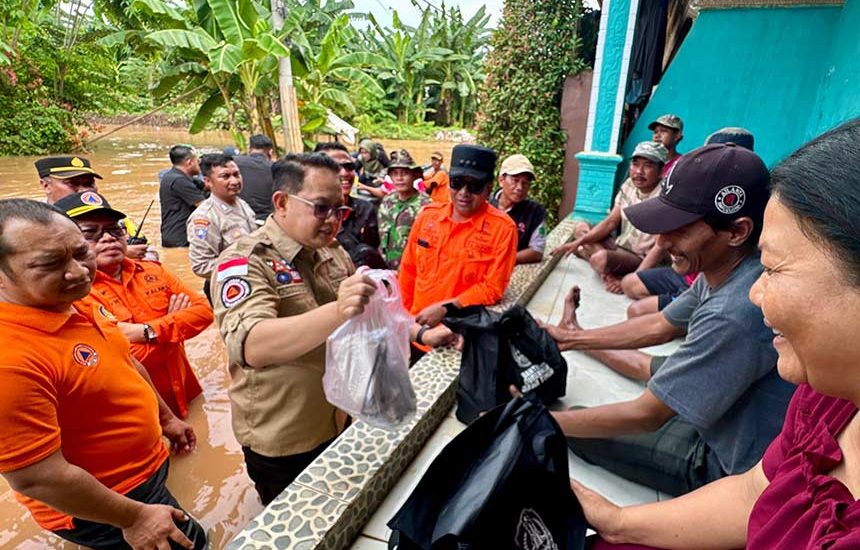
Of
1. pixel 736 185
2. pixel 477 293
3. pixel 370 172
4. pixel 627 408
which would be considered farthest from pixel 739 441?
pixel 370 172

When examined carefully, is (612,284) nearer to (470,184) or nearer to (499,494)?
(470,184)

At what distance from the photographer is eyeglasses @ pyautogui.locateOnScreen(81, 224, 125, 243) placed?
247 centimetres

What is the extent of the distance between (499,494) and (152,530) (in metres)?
1.28

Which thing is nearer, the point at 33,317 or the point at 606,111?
the point at 33,317

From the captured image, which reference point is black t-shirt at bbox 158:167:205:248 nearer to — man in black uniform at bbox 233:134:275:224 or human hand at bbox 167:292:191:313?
man in black uniform at bbox 233:134:275:224

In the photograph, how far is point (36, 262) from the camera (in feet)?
4.73

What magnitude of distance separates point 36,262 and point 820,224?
2026 mm

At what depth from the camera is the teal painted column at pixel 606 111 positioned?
19.3 feet

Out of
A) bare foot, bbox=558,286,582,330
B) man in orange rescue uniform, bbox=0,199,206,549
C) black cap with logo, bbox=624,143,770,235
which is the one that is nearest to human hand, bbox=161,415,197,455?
man in orange rescue uniform, bbox=0,199,206,549

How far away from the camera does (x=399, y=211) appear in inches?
179

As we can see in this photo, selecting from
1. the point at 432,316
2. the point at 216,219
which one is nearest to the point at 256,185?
the point at 216,219

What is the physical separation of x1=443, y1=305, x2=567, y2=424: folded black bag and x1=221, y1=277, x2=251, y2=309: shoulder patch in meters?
0.91

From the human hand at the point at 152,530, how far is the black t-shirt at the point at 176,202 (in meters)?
4.57

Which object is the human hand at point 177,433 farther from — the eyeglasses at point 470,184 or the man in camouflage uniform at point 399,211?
the man in camouflage uniform at point 399,211
